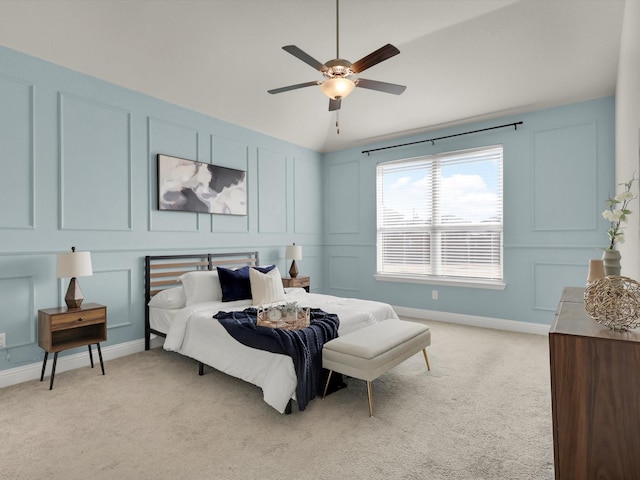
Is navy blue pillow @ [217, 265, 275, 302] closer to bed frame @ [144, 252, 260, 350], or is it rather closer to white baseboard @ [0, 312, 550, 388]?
bed frame @ [144, 252, 260, 350]

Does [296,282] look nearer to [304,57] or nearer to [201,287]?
[201,287]

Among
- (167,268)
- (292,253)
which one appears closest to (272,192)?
(292,253)

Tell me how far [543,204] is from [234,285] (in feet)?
13.1

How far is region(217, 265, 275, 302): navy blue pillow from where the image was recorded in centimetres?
396

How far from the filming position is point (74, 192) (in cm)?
353

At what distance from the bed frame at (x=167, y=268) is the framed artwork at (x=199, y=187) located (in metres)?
0.59

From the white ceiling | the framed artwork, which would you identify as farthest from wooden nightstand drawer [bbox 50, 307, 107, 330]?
the white ceiling

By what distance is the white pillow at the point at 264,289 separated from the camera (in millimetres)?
3898

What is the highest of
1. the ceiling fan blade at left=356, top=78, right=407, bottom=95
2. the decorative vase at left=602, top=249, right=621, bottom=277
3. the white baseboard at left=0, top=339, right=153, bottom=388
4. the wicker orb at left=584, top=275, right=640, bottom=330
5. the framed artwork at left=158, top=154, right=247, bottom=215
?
the ceiling fan blade at left=356, top=78, right=407, bottom=95

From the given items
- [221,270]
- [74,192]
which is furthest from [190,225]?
[74,192]

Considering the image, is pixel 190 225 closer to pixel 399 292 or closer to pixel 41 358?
pixel 41 358

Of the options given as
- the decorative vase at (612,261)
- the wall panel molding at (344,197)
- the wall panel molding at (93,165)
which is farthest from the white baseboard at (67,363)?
the decorative vase at (612,261)

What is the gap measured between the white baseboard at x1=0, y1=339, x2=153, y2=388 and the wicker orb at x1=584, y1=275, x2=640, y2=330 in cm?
411

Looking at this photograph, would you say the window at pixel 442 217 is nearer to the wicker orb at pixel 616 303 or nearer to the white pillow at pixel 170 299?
the white pillow at pixel 170 299
